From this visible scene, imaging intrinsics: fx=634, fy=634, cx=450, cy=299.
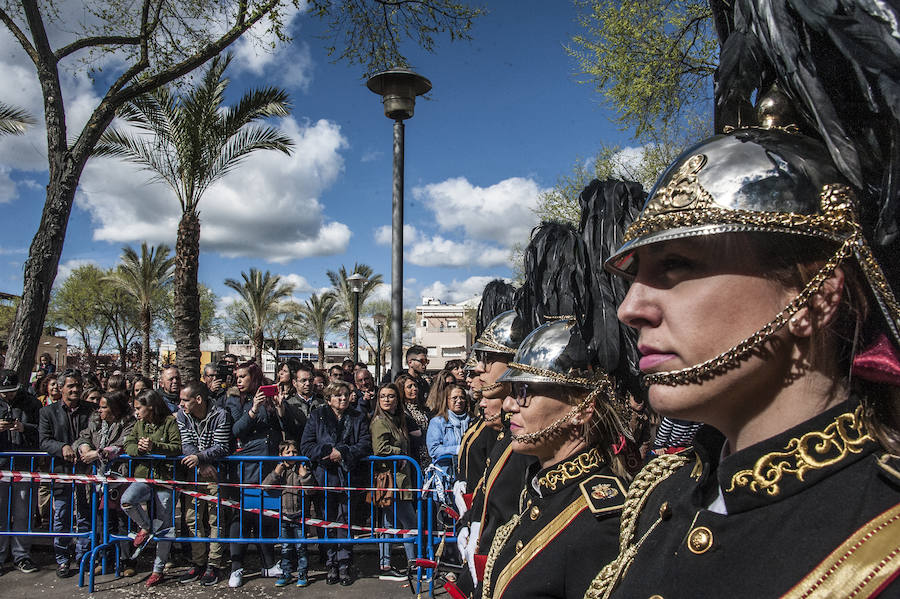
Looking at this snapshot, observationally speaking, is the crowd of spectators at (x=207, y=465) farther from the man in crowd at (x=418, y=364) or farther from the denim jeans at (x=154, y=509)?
the man in crowd at (x=418, y=364)

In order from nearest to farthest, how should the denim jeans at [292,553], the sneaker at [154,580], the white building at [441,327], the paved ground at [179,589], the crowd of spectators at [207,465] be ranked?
the paved ground at [179,589] → the sneaker at [154,580] → the denim jeans at [292,553] → the crowd of spectators at [207,465] → the white building at [441,327]

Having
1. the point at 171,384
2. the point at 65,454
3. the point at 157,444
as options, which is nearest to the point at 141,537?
the point at 157,444

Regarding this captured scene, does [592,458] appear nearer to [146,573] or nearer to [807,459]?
[807,459]

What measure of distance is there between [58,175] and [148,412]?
3.17 m

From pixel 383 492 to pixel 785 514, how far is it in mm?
6116

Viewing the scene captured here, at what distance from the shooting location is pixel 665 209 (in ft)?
4.04

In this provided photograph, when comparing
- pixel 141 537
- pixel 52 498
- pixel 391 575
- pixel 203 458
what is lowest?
pixel 391 575

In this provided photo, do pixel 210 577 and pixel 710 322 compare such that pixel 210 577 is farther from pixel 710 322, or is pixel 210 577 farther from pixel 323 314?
pixel 323 314

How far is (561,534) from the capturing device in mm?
2336

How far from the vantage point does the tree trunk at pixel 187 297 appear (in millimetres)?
13906

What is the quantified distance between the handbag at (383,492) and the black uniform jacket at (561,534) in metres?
4.23

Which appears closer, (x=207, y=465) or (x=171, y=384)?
(x=207, y=465)

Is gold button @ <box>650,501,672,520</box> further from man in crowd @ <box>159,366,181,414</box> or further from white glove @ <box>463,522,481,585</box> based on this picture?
man in crowd @ <box>159,366,181,414</box>

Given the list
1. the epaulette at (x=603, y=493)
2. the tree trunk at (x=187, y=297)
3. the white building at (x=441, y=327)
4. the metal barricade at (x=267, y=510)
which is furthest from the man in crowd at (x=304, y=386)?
the white building at (x=441, y=327)
